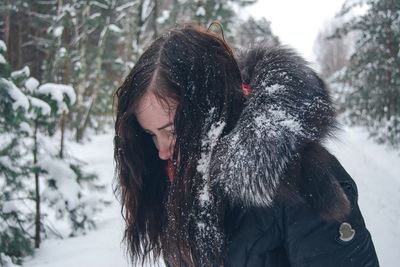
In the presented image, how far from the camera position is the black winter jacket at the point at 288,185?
141 centimetres

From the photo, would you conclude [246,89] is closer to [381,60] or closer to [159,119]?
[159,119]

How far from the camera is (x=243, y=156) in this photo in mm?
1464

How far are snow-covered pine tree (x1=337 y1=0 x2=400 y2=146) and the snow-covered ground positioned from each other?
86.2 inches

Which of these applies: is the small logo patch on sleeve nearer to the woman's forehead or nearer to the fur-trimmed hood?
the fur-trimmed hood

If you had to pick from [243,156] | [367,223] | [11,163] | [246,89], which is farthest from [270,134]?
[367,223]

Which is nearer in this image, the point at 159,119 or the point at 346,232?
the point at 346,232

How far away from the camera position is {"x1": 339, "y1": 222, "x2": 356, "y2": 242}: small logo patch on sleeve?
55.2 inches

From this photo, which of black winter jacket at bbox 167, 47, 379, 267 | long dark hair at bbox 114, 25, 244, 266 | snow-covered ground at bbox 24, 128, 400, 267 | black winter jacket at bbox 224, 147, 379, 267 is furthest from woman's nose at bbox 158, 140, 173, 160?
snow-covered ground at bbox 24, 128, 400, 267

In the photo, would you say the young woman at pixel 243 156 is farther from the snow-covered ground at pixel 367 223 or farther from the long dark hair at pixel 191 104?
the snow-covered ground at pixel 367 223

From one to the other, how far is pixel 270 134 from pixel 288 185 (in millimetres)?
186

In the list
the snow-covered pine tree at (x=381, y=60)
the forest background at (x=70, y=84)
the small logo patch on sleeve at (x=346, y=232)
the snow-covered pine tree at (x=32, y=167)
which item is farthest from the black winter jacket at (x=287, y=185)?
the snow-covered pine tree at (x=381, y=60)

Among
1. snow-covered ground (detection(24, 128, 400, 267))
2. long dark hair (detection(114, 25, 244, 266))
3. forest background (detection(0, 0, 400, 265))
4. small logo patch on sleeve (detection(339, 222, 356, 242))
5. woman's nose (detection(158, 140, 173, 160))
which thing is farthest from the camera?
forest background (detection(0, 0, 400, 265))

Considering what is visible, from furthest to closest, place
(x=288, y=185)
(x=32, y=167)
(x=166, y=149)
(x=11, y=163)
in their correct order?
1. (x=32, y=167)
2. (x=11, y=163)
3. (x=166, y=149)
4. (x=288, y=185)

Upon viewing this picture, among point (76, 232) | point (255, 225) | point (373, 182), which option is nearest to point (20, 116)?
point (76, 232)
